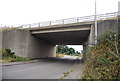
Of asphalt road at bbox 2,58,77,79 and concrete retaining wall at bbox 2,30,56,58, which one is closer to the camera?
asphalt road at bbox 2,58,77,79

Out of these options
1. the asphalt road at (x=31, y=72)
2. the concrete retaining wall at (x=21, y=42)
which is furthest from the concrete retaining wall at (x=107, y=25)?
the concrete retaining wall at (x=21, y=42)

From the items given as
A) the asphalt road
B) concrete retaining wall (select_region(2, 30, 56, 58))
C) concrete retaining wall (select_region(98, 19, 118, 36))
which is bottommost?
the asphalt road

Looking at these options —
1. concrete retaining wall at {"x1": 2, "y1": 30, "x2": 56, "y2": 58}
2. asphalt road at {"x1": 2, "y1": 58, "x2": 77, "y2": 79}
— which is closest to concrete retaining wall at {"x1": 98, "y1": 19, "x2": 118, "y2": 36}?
asphalt road at {"x1": 2, "y1": 58, "x2": 77, "y2": 79}

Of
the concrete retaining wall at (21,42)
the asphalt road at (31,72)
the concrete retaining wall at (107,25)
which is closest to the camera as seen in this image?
the asphalt road at (31,72)

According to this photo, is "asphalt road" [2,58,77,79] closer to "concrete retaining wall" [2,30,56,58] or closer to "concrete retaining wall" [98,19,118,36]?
"concrete retaining wall" [98,19,118,36]

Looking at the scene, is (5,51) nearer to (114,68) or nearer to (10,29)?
(10,29)

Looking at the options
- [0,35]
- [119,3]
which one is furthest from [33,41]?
[119,3]

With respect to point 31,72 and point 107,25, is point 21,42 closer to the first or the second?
point 31,72

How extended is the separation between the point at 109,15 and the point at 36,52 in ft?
46.1

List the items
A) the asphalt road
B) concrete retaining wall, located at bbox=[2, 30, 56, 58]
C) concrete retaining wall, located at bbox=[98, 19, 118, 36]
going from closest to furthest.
Answer: 1. the asphalt road
2. concrete retaining wall, located at bbox=[98, 19, 118, 36]
3. concrete retaining wall, located at bbox=[2, 30, 56, 58]

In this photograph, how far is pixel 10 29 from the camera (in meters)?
17.0

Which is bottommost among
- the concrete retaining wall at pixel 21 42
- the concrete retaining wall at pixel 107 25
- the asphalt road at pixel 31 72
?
the asphalt road at pixel 31 72

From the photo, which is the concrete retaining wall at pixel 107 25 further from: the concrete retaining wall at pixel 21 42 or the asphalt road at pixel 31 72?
the concrete retaining wall at pixel 21 42

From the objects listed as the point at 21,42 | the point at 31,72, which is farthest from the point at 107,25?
the point at 21,42
